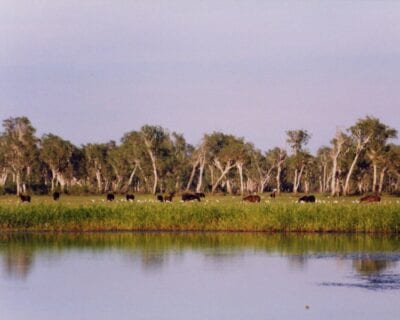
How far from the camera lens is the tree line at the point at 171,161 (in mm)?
89312

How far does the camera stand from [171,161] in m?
106

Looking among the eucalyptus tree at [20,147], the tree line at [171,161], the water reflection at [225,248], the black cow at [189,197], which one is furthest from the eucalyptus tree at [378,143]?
the water reflection at [225,248]

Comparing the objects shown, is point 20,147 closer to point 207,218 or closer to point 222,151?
point 222,151

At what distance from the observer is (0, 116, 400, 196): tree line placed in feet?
293

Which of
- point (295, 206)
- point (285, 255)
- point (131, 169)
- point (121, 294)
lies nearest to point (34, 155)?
point (131, 169)

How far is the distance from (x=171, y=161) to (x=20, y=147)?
1759cm

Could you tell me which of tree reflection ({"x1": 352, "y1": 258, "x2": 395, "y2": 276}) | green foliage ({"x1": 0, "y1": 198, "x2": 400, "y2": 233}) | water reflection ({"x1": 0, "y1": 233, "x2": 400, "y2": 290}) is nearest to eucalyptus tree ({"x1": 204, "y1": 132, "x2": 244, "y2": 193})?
green foliage ({"x1": 0, "y1": 198, "x2": 400, "y2": 233})

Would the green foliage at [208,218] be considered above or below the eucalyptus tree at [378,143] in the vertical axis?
below

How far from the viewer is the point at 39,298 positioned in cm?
2653

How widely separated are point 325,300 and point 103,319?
6.21 m

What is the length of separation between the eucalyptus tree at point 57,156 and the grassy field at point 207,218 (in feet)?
162

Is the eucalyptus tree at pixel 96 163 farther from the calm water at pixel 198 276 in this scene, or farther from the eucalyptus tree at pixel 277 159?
the calm water at pixel 198 276

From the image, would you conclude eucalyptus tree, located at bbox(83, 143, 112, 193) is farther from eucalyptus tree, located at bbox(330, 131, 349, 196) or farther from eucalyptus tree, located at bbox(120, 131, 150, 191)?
eucalyptus tree, located at bbox(330, 131, 349, 196)

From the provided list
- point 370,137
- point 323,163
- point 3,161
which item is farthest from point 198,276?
point 323,163
